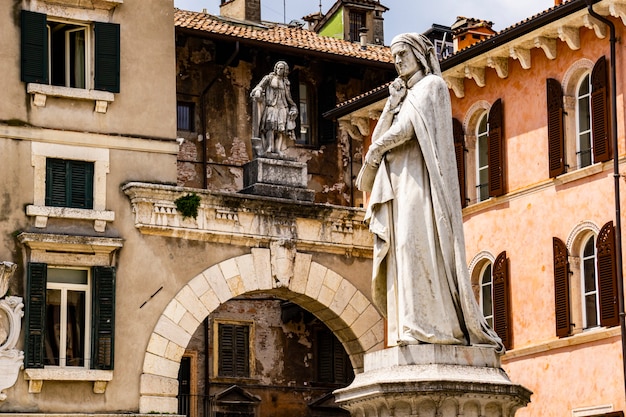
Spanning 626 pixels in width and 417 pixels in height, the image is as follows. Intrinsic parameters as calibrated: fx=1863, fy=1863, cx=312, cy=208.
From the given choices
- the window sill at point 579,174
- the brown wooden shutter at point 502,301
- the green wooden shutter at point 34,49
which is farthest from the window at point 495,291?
the green wooden shutter at point 34,49

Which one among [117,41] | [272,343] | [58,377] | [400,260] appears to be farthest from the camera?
[272,343]

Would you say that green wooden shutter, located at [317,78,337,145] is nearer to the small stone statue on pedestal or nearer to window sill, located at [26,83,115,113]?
the small stone statue on pedestal

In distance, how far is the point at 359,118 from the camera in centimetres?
4194

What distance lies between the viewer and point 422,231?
616 inches

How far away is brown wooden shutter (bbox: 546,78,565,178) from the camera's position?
113 ft

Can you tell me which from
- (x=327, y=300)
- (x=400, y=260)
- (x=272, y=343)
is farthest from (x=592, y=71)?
(x=400, y=260)

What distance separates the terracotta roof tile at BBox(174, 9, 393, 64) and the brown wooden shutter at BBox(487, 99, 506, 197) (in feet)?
27.1

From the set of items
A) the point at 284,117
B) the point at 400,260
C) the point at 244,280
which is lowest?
the point at 400,260

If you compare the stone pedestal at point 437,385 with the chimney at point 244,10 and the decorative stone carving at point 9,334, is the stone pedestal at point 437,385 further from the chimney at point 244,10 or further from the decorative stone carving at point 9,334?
the chimney at point 244,10

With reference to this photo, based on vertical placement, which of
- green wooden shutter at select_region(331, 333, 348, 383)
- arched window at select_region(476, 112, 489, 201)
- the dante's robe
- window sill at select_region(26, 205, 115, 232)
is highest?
arched window at select_region(476, 112, 489, 201)

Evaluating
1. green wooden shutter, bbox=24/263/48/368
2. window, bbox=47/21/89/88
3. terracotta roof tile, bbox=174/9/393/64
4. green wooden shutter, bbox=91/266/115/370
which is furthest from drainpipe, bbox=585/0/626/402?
terracotta roof tile, bbox=174/9/393/64

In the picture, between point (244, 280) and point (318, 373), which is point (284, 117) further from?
point (318, 373)

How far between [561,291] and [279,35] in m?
14.0

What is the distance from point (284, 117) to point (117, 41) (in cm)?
348
